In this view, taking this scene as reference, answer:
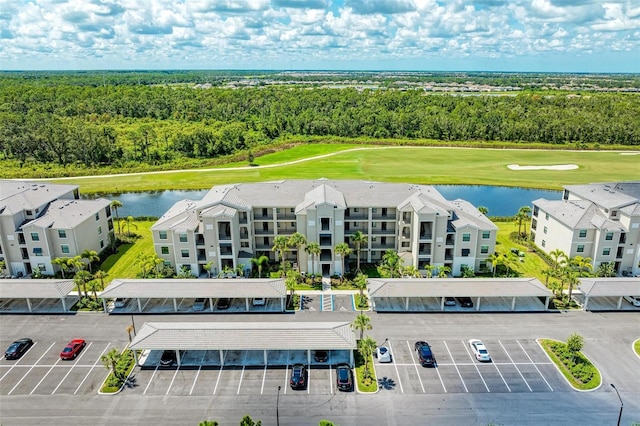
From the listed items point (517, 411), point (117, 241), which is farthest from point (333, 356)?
point (117, 241)

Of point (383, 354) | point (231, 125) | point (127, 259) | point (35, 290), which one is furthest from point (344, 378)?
point (231, 125)

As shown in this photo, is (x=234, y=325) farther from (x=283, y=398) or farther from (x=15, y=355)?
(x=15, y=355)

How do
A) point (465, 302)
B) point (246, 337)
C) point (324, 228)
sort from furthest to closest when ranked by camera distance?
point (324, 228) → point (465, 302) → point (246, 337)

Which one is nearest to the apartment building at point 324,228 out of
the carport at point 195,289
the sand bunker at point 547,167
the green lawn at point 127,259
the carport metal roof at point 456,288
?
the green lawn at point 127,259

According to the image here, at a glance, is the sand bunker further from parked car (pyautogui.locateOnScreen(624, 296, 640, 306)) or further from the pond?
parked car (pyautogui.locateOnScreen(624, 296, 640, 306))

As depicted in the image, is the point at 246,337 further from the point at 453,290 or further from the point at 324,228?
the point at 453,290

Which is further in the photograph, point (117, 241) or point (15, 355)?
point (117, 241)

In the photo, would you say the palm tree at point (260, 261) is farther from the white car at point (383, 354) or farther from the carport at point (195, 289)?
the white car at point (383, 354)
